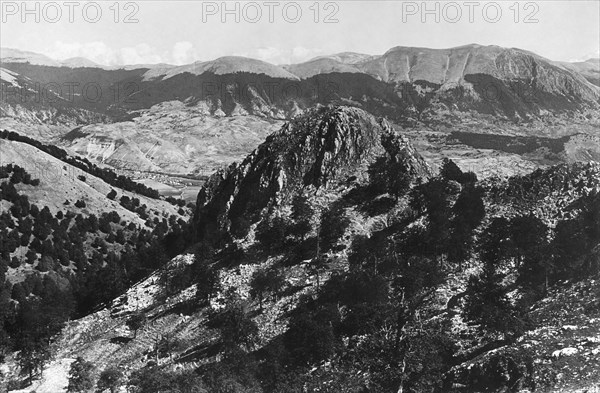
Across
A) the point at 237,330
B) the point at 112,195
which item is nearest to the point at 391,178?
the point at 237,330

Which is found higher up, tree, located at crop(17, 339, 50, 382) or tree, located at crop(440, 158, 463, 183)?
tree, located at crop(440, 158, 463, 183)

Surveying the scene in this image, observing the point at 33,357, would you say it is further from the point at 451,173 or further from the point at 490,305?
the point at 451,173

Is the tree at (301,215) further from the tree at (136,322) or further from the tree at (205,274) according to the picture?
the tree at (136,322)

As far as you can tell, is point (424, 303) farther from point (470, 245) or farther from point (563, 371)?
point (563, 371)

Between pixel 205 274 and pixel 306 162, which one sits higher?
pixel 306 162

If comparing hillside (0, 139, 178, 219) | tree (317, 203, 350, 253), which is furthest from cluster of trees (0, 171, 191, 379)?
tree (317, 203, 350, 253)

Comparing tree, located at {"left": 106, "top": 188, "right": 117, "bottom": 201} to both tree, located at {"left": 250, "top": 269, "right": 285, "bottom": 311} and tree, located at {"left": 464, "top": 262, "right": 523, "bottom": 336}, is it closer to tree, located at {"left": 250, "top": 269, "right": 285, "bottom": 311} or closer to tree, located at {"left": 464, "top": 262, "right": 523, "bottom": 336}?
tree, located at {"left": 250, "top": 269, "right": 285, "bottom": 311}
